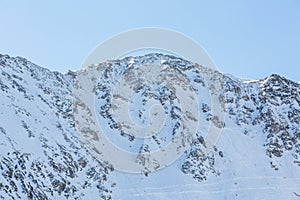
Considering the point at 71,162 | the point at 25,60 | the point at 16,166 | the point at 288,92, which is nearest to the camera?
the point at 16,166

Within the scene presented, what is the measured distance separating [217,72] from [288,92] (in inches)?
626

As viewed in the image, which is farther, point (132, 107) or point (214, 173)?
point (132, 107)

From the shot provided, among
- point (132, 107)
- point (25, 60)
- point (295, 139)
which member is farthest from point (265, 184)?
point (25, 60)

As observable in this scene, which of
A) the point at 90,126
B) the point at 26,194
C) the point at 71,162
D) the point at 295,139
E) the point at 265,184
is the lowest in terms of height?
the point at 26,194

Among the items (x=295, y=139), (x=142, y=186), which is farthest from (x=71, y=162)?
(x=295, y=139)

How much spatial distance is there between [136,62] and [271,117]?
32670 mm

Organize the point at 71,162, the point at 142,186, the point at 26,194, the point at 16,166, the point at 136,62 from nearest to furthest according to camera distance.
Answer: the point at 26,194 → the point at 16,166 → the point at 71,162 → the point at 142,186 → the point at 136,62

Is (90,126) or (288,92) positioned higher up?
(288,92)

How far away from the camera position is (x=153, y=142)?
7938 centimetres

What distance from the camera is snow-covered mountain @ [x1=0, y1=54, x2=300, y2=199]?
189 feet

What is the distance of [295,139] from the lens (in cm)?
8869

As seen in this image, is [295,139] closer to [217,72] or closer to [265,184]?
[265,184]

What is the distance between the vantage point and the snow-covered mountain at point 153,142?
5750 cm

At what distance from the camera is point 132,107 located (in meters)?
89.1
